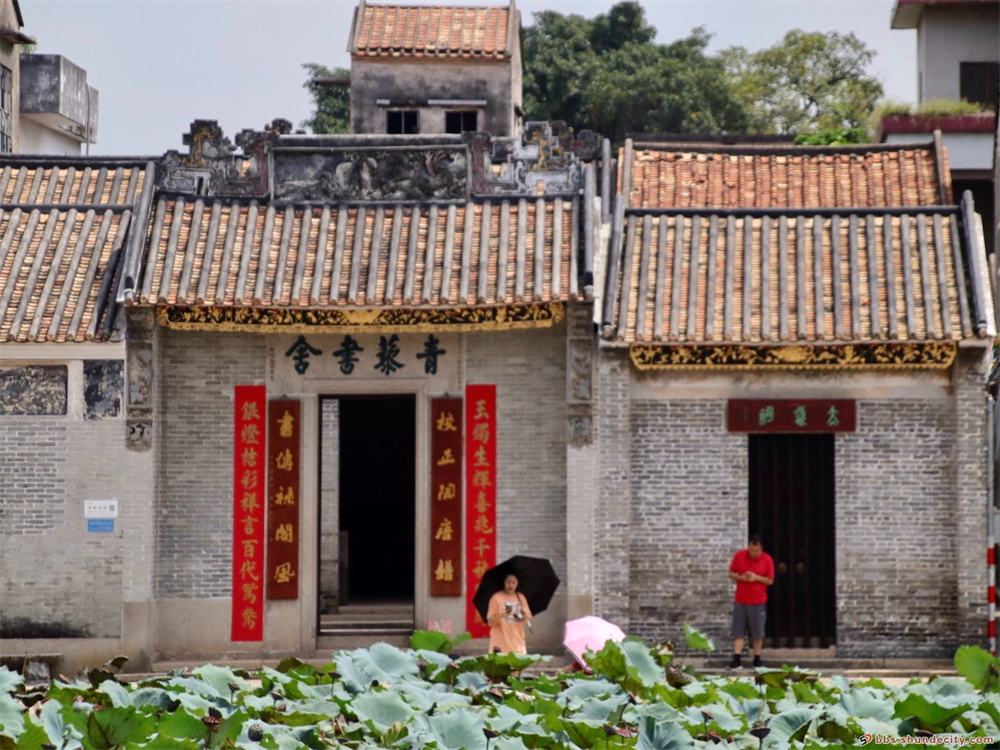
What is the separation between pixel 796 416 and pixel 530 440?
2.68m

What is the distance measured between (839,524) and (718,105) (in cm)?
2533

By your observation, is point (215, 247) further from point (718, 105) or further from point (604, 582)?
point (718, 105)

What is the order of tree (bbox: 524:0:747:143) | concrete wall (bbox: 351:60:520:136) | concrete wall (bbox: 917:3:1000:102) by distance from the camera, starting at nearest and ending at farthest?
concrete wall (bbox: 351:60:520:136)
concrete wall (bbox: 917:3:1000:102)
tree (bbox: 524:0:747:143)

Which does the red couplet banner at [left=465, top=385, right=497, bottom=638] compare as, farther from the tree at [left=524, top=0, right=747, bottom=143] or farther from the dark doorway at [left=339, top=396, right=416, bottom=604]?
the tree at [left=524, top=0, right=747, bottom=143]

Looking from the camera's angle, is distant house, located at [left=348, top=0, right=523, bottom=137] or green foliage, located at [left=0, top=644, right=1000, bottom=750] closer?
green foliage, located at [left=0, top=644, right=1000, bottom=750]

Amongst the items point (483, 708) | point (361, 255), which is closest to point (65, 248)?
point (361, 255)

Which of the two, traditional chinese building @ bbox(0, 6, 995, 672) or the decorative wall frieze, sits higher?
the decorative wall frieze

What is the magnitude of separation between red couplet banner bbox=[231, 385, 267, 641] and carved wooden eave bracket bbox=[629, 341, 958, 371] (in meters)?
3.89

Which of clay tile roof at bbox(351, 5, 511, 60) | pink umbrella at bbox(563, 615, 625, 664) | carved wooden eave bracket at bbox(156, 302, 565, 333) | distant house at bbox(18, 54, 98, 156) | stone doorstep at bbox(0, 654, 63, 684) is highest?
clay tile roof at bbox(351, 5, 511, 60)

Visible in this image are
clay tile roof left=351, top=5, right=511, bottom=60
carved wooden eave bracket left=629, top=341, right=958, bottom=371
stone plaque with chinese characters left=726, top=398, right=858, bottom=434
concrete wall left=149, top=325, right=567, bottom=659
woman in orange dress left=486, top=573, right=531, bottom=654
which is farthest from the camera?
clay tile roof left=351, top=5, right=511, bottom=60

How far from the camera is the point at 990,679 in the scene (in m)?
8.52

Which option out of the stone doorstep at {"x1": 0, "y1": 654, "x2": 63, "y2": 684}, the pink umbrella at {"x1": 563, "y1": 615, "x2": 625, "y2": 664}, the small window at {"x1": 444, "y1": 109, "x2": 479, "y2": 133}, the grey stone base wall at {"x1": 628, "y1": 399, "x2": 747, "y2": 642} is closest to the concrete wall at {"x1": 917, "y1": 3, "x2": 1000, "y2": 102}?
the small window at {"x1": 444, "y1": 109, "x2": 479, "y2": 133}

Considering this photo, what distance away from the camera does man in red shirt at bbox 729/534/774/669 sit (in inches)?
650

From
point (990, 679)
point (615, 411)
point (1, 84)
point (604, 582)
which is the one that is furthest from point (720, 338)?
point (1, 84)
